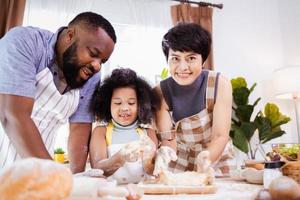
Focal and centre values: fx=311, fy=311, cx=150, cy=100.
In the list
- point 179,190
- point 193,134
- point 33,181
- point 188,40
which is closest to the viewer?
point 33,181

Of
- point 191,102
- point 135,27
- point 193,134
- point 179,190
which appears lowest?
point 179,190

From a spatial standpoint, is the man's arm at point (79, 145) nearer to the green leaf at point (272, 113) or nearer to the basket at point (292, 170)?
the basket at point (292, 170)

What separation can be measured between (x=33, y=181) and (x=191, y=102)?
2.53 feet

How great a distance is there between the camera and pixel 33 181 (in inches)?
13.4

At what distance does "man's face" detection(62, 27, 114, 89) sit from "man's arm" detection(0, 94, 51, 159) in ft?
0.50

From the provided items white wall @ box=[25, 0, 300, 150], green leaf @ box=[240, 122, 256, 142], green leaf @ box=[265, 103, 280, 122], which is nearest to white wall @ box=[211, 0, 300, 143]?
white wall @ box=[25, 0, 300, 150]

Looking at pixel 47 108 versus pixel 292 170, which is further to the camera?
pixel 47 108

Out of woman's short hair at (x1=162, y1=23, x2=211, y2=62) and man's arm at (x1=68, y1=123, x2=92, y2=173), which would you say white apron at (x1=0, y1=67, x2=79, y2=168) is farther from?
woman's short hair at (x1=162, y1=23, x2=211, y2=62)

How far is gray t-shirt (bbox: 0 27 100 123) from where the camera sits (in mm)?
817

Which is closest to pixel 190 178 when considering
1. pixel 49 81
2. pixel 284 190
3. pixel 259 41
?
pixel 284 190

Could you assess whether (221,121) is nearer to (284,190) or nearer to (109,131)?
(109,131)

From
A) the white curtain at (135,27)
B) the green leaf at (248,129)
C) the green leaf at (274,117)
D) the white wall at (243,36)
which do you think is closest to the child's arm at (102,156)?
the white curtain at (135,27)

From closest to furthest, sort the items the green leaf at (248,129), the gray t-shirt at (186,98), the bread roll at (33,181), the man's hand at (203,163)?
the bread roll at (33,181), the man's hand at (203,163), the gray t-shirt at (186,98), the green leaf at (248,129)

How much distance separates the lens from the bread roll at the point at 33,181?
13.1 inches
